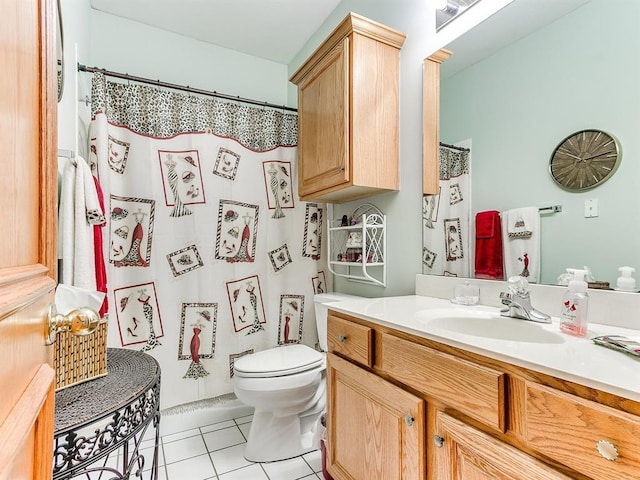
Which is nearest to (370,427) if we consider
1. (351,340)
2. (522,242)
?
(351,340)

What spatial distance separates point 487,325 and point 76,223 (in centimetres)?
140

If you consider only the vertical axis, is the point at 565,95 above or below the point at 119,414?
above

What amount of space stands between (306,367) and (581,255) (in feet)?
3.91

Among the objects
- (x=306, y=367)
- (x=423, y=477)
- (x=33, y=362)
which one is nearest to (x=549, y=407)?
(x=423, y=477)

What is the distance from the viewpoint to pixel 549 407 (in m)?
0.65

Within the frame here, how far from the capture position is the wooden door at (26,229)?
302 mm

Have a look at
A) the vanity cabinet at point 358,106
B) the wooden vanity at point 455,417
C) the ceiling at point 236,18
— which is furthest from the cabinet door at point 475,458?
the ceiling at point 236,18

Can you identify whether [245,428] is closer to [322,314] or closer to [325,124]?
[322,314]

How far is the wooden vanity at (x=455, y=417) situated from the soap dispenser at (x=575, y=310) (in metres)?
0.30

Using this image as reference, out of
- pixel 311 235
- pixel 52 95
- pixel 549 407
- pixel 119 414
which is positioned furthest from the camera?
pixel 311 235

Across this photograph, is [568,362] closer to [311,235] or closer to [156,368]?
[156,368]

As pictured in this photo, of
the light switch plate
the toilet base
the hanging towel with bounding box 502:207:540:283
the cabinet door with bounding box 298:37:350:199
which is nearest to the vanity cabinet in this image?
the cabinet door with bounding box 298:37:350:199

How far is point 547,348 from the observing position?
2.48ft

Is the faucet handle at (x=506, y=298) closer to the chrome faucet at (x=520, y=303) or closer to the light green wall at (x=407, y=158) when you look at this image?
the chrome faucet at (x=520, y=303)
